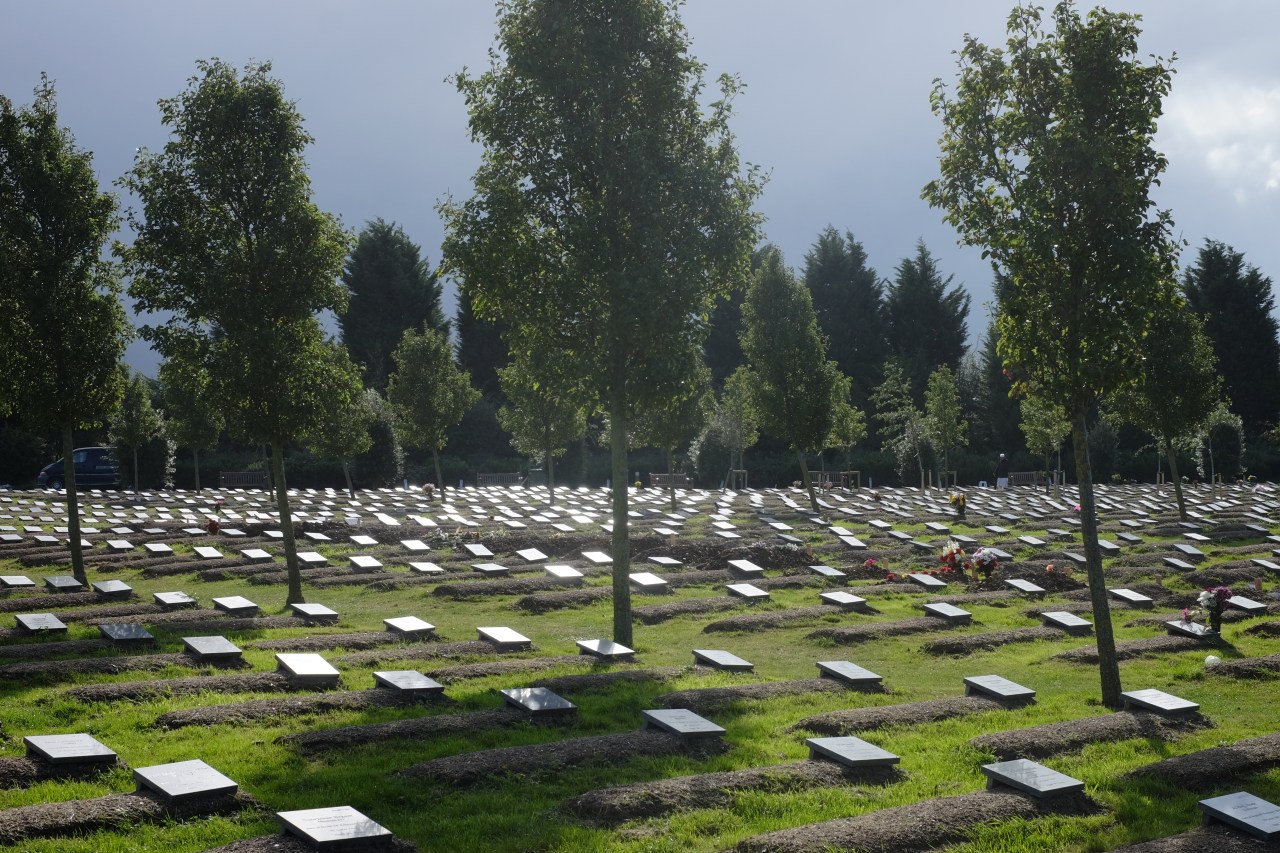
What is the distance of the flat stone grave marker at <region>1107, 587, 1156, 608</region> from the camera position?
1631 centimetres

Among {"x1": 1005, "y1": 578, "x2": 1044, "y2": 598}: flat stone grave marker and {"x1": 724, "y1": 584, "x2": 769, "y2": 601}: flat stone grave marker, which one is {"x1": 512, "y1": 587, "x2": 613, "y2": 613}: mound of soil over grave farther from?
{"x1": 1005, "y1": 578, "x2": 1044, "y2": 598}: flat stone grave marker

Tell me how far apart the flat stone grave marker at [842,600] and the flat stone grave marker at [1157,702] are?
597cm

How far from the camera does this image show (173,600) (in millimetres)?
14984

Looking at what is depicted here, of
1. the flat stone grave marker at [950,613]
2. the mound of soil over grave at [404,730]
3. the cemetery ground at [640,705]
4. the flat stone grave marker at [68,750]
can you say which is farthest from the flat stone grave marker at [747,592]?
the flat stone grave marker at [68,750]

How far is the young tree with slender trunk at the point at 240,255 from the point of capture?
50.0 ft

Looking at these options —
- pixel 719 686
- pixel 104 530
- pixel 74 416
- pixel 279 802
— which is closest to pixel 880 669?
pixel 719 686

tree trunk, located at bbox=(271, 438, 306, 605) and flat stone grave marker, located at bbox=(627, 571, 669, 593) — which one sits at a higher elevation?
tree trunk, located at bbox=(271, 438, 306, 605)

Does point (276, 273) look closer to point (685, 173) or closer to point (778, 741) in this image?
point (685, 173)

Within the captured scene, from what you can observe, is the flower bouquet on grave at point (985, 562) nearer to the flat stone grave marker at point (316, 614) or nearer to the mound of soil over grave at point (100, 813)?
the flat stone grave marker at point (316, 614)

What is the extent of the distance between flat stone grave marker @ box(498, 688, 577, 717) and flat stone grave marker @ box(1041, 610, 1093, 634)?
855 cm

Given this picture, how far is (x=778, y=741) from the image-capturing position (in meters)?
8.75

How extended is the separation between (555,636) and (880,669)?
428 cm

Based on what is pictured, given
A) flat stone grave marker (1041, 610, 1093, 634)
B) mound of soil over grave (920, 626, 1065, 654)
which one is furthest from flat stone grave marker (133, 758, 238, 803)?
flat stone grave marker (1041, 610, 1093, 634)

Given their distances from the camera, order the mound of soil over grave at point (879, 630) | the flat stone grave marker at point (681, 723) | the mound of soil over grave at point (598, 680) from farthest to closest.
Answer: the mound of soil over grave at point (879, 630) → the mound of soil over grave at point (598, 680) → the flat stone grave marker at point (681, 723)
